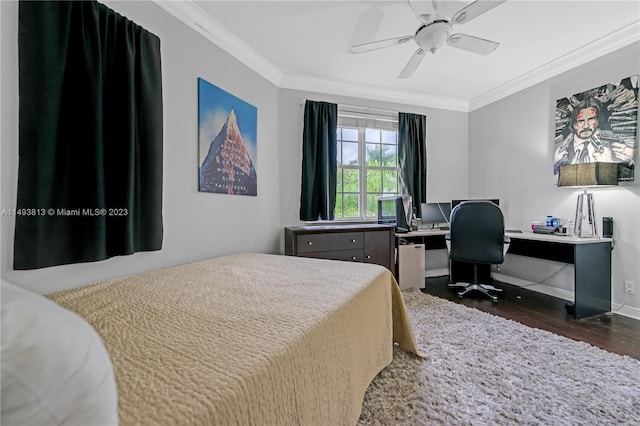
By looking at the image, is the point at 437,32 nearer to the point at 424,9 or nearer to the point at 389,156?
the point at 424,9

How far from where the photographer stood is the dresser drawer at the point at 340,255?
286 centimetres

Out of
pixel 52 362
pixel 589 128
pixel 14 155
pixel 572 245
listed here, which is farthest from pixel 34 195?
→ pixel 589 128

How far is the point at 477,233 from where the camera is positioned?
294cm

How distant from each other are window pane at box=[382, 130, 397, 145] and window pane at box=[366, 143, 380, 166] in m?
0.15

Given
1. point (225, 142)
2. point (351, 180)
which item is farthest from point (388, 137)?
point (225, 142)

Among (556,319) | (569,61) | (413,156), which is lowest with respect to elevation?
(556,319)

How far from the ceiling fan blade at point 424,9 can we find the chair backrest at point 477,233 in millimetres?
1782

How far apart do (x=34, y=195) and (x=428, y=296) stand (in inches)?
126

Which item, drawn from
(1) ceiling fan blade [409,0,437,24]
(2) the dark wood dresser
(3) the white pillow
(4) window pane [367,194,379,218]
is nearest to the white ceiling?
(1) ceiling fan blade [409,0,437,24]

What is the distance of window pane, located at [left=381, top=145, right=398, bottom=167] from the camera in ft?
12.9

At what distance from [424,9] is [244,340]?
2336mm

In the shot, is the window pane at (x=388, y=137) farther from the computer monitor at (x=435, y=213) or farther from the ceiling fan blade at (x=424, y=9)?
the ceiling fan blade at (x=424, y=9)

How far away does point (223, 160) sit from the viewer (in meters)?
2.44

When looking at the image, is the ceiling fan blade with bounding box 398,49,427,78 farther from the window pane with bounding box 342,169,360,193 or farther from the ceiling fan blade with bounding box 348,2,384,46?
the window pane with bounding box 342,169,360,193
